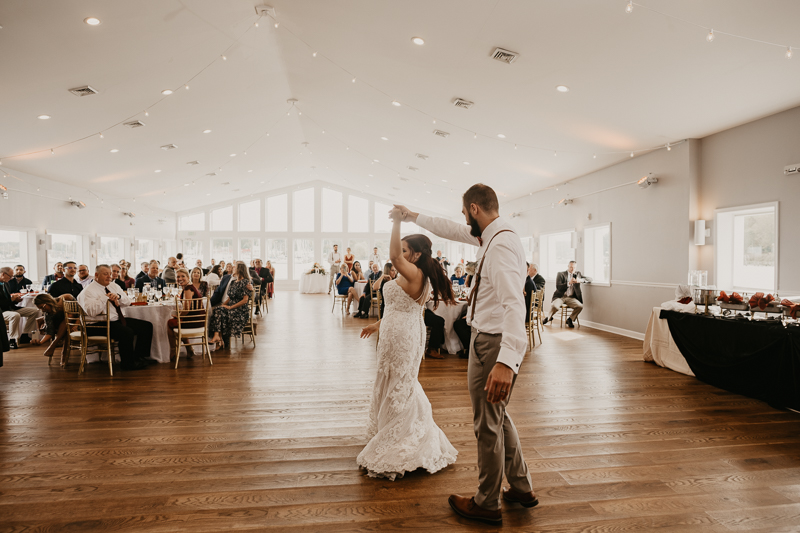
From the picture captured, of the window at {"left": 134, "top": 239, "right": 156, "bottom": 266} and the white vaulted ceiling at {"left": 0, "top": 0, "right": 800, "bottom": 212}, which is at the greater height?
the white vaulted ceiling at {"left": 0, "top": 0, "right": 800, "bottom": 212}

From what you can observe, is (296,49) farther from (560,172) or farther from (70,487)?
(70,487)

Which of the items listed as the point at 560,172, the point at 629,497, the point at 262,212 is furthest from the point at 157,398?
the point at 262,212

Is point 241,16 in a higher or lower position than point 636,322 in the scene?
higher

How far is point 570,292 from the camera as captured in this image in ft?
31.7

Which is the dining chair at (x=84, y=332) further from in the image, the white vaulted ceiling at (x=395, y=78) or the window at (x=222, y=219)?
the window at (x=222, y=219)

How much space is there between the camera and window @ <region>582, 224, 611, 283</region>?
9.77 m

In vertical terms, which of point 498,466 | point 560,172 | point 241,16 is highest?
point 241,16

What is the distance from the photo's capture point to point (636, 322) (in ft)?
26.6

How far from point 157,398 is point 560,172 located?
8.81m

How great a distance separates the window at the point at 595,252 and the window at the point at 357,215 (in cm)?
1154

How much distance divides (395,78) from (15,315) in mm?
7211

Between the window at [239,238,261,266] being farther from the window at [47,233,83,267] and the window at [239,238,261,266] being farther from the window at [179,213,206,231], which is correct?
the window at [47,233,83,267]

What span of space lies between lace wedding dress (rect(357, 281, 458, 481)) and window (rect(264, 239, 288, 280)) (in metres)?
17.4

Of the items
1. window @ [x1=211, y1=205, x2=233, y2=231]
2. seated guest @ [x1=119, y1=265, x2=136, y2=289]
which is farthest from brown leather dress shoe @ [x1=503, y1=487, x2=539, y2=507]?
window @ [x1=211, y1=205, x2=233, y2=231]
